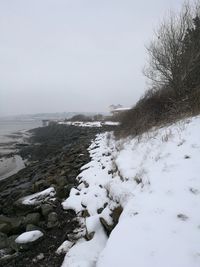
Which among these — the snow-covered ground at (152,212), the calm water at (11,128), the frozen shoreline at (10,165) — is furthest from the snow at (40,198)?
the calm water at (11,128)

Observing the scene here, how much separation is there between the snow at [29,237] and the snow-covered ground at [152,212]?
88 centimetres

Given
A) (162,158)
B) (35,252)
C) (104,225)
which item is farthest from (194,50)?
(35,252)

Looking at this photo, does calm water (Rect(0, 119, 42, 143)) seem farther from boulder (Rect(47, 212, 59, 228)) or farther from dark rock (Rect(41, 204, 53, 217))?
boulder (Rect(47, 212, 59, 228))

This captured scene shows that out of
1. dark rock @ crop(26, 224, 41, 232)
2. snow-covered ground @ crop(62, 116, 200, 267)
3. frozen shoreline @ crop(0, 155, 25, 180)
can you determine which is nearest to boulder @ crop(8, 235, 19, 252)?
dark rock @ crop(26, 224, 41, 232)

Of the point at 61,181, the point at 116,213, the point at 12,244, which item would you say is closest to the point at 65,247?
the point at 116,213

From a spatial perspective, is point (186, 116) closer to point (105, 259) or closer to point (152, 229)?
point (152, 229)

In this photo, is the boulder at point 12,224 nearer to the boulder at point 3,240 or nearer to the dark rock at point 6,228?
the dark rock at point 6,228

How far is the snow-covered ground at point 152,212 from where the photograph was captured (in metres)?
2.48

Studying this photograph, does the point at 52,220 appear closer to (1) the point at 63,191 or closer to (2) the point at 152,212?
(1) the point at 63,191

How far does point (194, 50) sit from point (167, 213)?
1158 centimetres

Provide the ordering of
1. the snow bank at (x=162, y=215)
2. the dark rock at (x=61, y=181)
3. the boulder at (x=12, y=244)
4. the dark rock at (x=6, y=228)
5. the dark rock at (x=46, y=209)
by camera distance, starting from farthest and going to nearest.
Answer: the dark rock at (x=61, y=181)
the dark rock at (x=46, y=209)
the dark rock at (x=6, y=228)
the boulder at (x=12, y=244)
the snow bank at (x=162, y=215)

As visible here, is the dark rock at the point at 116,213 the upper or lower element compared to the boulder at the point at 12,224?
upper

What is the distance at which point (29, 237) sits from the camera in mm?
4488

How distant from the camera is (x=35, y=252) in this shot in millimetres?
4125
